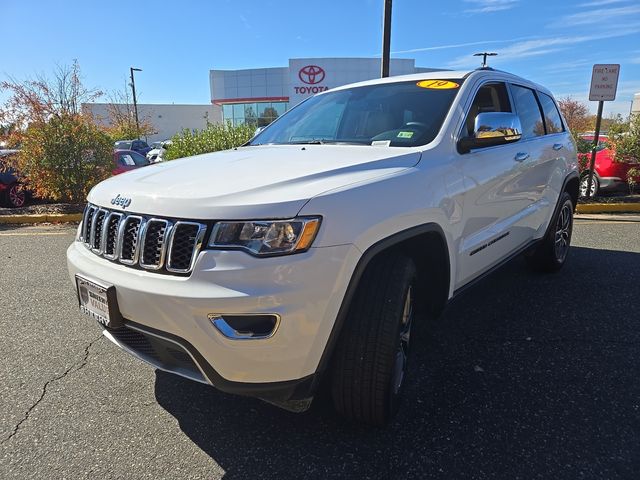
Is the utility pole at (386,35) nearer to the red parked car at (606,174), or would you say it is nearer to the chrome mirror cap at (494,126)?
the red parked car at (606,174)

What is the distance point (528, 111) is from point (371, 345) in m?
2.93

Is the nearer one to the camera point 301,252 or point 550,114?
point 301,252

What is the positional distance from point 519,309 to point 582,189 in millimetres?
7353

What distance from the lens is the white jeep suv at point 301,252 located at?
72.2 inches

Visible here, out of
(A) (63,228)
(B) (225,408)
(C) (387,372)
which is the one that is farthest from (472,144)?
(A) (63,228)

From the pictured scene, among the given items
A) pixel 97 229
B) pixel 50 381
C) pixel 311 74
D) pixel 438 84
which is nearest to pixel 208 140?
pixel 438 84

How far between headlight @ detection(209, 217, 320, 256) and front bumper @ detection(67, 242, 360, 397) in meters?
0.04

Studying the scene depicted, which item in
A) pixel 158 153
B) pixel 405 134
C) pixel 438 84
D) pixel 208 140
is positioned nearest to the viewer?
pixel 405 134

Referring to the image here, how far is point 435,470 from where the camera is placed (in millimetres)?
2086

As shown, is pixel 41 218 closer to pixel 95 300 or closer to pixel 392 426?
Answer: pixel 95 300

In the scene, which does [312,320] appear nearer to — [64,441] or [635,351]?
[64,441]

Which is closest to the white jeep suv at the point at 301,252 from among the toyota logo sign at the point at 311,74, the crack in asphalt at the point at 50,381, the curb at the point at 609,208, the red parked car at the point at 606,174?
the crack in asphalt at the point at 50,381

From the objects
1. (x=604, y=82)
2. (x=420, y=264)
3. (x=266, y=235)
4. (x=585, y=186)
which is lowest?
(x=585, y=186)

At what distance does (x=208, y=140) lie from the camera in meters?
10.0
